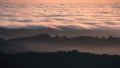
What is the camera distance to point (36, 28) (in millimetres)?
19391

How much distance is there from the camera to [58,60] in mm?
12148

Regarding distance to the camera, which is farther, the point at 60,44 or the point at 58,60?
the point at 60,44

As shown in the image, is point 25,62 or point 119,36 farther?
point 119,36

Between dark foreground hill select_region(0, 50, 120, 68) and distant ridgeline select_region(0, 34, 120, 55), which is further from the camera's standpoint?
distant ridgeline select_region(0, 34, 120, 55)

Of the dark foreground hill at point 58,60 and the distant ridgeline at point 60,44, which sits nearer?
the dark foreground hill at point 58,60

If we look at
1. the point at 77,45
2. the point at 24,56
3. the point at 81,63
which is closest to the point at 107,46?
the point at 77,45

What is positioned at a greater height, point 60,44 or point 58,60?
point 60,44

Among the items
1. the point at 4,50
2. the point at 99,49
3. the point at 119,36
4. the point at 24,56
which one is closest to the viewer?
the point at 24,56

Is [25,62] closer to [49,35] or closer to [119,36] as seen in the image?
[49,35]

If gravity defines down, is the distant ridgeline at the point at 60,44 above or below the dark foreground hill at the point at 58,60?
above

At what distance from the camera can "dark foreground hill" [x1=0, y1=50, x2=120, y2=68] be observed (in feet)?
38.3

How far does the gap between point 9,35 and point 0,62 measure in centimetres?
537

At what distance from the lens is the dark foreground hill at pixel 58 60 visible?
11.7m

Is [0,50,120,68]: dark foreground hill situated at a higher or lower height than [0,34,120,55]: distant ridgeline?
lower
